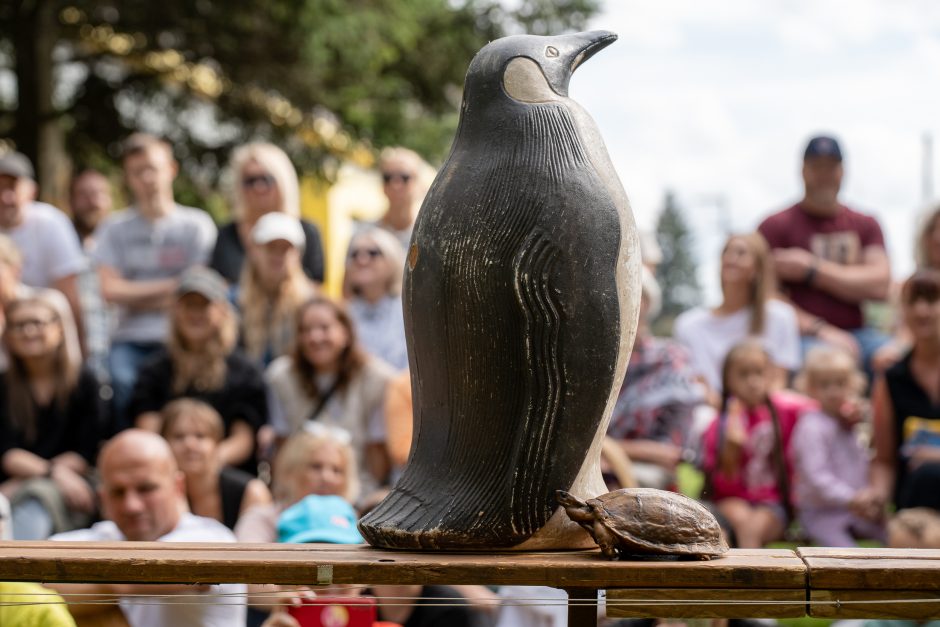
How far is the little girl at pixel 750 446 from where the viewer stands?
19.3ft

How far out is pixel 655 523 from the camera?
9.32ft

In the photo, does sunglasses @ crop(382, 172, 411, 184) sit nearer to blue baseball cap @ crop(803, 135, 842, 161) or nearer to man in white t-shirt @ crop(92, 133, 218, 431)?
man in white t-shirt @ crop(92, 133, 218, 431)

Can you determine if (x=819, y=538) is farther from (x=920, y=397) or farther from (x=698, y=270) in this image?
(x=698, y=270)

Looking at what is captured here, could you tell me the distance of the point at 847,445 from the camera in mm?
5973

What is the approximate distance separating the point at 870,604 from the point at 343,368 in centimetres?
333

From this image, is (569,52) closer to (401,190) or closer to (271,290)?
(271,290)

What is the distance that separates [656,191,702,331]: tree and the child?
24341mm

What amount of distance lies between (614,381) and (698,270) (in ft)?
105

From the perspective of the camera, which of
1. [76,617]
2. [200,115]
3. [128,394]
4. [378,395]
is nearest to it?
[76,617]

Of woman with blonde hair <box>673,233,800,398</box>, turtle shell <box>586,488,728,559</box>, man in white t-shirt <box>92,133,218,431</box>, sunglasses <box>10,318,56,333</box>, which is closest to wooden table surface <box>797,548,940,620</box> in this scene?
turtle shell <box>586,488,728,559</box>

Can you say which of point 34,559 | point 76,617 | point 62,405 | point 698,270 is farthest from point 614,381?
point 698,270

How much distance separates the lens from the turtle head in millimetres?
2895

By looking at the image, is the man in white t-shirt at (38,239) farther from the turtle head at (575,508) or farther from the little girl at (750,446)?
the turtle head at (575,508)

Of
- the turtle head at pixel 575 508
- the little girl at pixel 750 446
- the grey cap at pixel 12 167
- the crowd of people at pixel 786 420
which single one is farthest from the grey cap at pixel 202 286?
the turtle head at pixel 575 508
